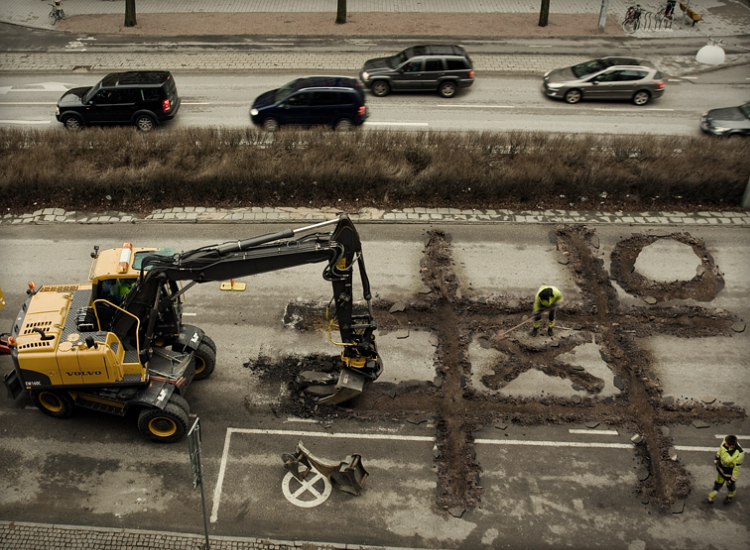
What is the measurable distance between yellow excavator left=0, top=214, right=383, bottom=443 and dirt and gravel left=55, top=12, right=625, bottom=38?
22.8m

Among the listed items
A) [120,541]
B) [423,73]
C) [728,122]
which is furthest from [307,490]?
[728,122]

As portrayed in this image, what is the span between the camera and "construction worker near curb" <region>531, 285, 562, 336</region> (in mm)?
14617

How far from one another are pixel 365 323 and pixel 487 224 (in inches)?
291

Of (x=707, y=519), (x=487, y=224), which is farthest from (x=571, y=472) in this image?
(x=487, y=224)

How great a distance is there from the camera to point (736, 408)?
1349 cm

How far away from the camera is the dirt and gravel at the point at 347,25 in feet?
105

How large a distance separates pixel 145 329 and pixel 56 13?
90.5ft

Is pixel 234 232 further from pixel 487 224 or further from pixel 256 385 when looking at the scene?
pixel 487 224

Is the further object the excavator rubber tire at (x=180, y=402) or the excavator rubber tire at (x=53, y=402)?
the excavator rubber tire at (x=53, y=402)

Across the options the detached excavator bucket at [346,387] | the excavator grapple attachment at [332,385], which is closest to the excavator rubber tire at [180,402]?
the excavator grapple attachment at [332,385]

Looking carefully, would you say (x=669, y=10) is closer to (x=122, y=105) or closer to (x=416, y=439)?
(x=122, y=105)

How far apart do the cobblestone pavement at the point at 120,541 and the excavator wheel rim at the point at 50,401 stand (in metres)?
2.37

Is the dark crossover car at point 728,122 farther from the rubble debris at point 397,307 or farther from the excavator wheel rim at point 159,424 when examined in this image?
the excavator wheel rim at point 159,424

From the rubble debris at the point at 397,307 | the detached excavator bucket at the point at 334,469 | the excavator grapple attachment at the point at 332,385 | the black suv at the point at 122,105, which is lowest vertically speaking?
the detached excavator bucket at the point at 334,469
